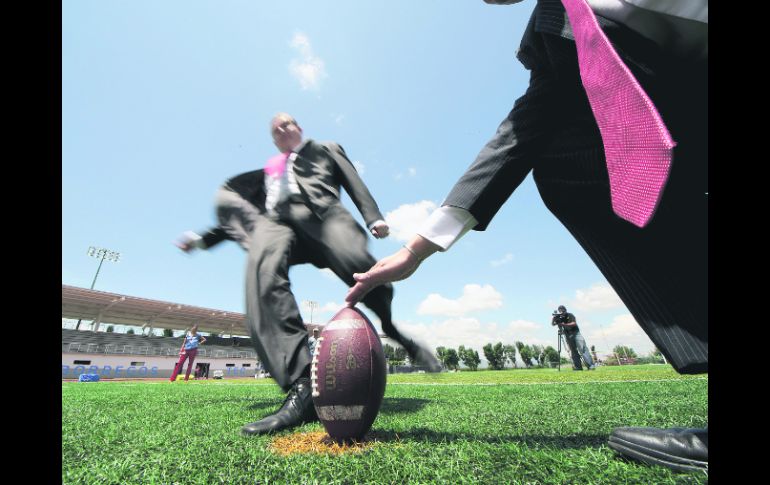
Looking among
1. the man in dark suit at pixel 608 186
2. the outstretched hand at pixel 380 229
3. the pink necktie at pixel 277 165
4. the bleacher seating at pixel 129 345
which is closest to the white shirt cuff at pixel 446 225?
the man in dark suit at pixel 608 186

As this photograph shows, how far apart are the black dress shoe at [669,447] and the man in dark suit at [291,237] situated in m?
1.86

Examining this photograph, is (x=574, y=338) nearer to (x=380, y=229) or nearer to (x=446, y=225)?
(x=380, y=229)

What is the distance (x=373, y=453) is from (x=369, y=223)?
2018 millimetres

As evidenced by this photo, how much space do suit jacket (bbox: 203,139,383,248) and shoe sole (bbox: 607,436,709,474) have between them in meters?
2.36

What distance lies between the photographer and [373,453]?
165 cm

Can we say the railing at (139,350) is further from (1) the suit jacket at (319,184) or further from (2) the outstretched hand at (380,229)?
(2) the outstretched hand at (380,229)

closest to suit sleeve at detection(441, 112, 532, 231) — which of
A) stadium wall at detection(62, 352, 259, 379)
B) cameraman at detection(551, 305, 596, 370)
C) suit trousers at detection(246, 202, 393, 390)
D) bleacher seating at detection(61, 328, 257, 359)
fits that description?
suit trousers at detection(246, 202, 393, 390)

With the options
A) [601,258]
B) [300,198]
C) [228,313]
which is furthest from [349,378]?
[228,313]

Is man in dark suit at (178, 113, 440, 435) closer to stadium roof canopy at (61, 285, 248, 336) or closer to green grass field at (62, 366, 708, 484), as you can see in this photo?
green grass field at (62, 366, 708, 484)

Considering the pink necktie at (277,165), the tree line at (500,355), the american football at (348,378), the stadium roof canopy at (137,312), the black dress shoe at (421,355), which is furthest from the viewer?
the tree line at (500,355)

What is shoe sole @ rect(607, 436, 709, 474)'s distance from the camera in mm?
1257

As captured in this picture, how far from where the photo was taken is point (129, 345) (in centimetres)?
4147

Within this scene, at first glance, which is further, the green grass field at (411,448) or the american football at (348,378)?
the american football at (348,378)

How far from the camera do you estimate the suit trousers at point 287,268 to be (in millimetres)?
2686
